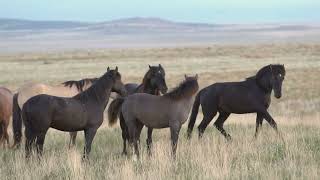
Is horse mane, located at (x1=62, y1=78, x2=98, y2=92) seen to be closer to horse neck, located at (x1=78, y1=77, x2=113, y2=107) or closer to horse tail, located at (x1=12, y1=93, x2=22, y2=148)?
horse tail, located at (x1=12, y1=93, x2=22, y2=148)

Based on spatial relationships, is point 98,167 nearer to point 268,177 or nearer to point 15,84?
point 268,177

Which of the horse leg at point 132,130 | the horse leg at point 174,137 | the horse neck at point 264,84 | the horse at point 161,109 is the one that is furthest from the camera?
the horse neck at point 264,84

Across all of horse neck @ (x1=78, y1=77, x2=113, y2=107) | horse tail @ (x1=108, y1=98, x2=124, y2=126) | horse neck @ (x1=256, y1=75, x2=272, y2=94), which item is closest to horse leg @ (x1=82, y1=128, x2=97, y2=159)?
horse neck @ (x1=78, y1=77, x2=113, y2=107)

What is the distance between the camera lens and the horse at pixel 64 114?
843 cm

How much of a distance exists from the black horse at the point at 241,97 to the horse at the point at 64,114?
8.88 ft

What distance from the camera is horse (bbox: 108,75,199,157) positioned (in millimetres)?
9133

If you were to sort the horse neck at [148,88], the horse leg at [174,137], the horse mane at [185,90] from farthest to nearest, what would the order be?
the horse neck at [148,88] < the horse mane at [185,90] < the horse leg at [174,137]

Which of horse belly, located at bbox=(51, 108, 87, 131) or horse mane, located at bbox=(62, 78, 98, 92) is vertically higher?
horse mane, located at bbox=(62, 78, 98, 92)

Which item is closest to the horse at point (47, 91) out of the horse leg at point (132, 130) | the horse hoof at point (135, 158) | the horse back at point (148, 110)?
the horse leg at point (132, 130)

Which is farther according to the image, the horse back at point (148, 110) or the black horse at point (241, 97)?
the black horse at point (241, 97)

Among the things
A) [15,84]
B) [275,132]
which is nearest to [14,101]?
[275,132]

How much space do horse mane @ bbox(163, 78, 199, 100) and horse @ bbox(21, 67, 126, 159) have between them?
1146mm

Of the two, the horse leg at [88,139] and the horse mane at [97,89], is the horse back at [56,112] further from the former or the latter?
the horse mane at [97,89]

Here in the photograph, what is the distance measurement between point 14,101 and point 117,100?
2630mm
